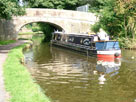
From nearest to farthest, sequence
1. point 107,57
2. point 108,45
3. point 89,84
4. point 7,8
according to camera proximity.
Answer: point 89,84, point 7,8, point 107,57, point 108,45

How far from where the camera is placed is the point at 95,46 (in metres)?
13.3

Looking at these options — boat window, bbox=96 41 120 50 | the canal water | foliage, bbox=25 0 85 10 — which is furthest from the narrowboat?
foliage, bbox=25 0 85 10

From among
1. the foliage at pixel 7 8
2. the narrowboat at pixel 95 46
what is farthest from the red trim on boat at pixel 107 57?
the foliage at pixel 7 8

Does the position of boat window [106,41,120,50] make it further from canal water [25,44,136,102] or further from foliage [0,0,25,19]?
foliage [0,0,25,19]

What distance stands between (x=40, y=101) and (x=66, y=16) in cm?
2021

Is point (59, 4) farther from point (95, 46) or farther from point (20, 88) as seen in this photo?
point (20, 88)

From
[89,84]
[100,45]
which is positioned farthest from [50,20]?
[89,84]

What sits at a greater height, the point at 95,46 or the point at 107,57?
the point at 95,46

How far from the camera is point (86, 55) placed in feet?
46.9

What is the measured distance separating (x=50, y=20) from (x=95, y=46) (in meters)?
11.5

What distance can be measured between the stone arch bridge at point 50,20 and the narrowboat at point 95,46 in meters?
6.47

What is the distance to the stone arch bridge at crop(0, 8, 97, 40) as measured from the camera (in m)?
22.6

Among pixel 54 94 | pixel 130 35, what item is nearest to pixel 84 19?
pixel 130 35

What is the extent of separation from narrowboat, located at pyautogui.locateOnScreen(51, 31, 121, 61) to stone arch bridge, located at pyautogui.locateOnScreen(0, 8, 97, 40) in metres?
6.47
